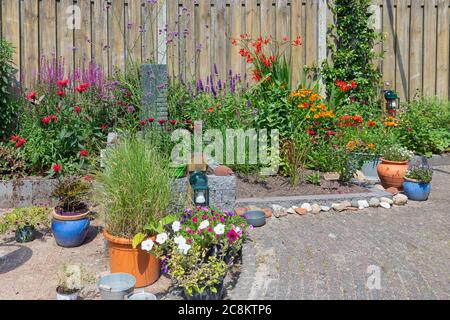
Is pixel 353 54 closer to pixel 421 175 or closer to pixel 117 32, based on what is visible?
pixel 421 175

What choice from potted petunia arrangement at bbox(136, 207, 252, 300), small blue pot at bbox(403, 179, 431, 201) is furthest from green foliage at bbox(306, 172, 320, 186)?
potted petunia arrangement at bbox(136, 207, 252, 300)

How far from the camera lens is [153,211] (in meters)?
4.09

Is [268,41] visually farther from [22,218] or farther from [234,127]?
[22,218]

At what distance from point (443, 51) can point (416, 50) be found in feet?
1.74

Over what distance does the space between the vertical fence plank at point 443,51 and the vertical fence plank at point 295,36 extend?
2.52 meters

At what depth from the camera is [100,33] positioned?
7336 millimetres

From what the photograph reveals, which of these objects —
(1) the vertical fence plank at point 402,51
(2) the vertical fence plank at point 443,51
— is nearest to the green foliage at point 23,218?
(1) the vertical fence plank at point 402,51

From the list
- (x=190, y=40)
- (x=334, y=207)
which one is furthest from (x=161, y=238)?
(x=190, y=40)

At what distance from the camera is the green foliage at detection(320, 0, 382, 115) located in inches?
326

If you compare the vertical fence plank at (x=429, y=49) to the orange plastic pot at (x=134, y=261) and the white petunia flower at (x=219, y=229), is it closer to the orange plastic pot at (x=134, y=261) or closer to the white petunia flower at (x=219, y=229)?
the white petunia flower at (x=219, y=229)

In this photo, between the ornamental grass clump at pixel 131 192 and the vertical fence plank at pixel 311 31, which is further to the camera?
the vertical fence plank at pixel 311 31

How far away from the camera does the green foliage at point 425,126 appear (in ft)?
25.8

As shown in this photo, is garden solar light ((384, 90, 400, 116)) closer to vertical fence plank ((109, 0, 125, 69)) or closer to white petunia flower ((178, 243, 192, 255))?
vertical fence plank ((109, 0, 125, 69))
